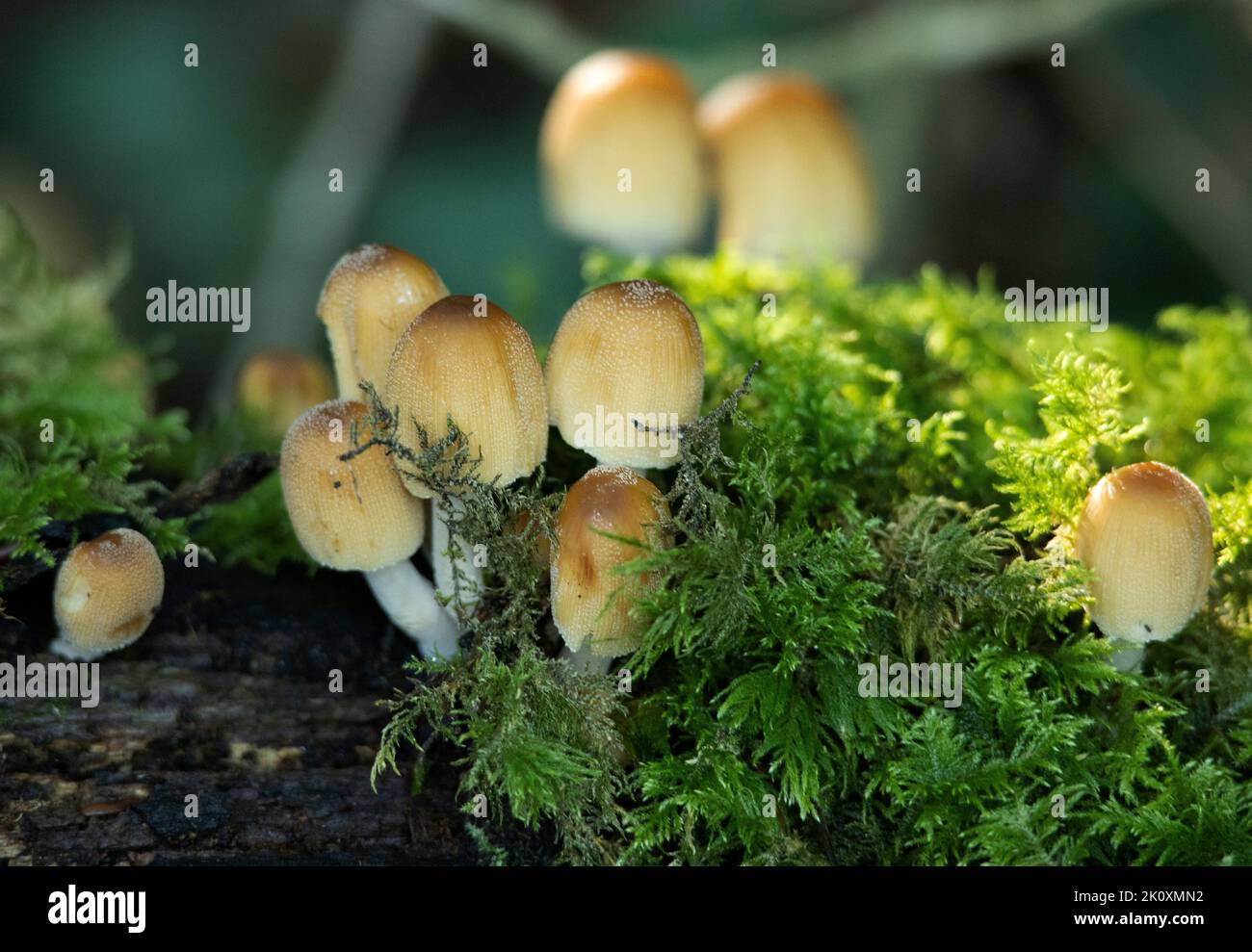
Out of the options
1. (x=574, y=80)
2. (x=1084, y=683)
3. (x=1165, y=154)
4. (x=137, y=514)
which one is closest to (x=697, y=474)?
(x=1084, y=683)

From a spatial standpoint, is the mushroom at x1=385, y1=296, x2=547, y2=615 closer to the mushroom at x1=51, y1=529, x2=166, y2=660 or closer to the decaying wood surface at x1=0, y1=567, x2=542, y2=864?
the decaying wood surface at x1=0, y1=567, x2=542, y2=864

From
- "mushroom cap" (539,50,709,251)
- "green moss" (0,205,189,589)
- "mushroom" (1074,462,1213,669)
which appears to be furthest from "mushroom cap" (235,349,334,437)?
"mushroom" (1074,462,1213,669)

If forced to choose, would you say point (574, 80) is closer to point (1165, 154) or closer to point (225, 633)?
point (225, 633)

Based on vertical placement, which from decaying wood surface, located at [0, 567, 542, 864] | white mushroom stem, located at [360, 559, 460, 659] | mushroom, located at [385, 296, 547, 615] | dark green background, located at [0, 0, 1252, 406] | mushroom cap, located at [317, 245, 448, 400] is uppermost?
dark green background, located at [0, 0, 1252, 406]

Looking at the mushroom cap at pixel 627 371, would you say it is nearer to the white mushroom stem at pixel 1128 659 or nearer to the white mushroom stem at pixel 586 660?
the white mushroom stem at pixel 586 660

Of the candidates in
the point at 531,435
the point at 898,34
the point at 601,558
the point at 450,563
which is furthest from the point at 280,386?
the point at 898,34

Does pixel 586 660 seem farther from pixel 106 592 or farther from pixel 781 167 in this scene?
pixel 781 167
